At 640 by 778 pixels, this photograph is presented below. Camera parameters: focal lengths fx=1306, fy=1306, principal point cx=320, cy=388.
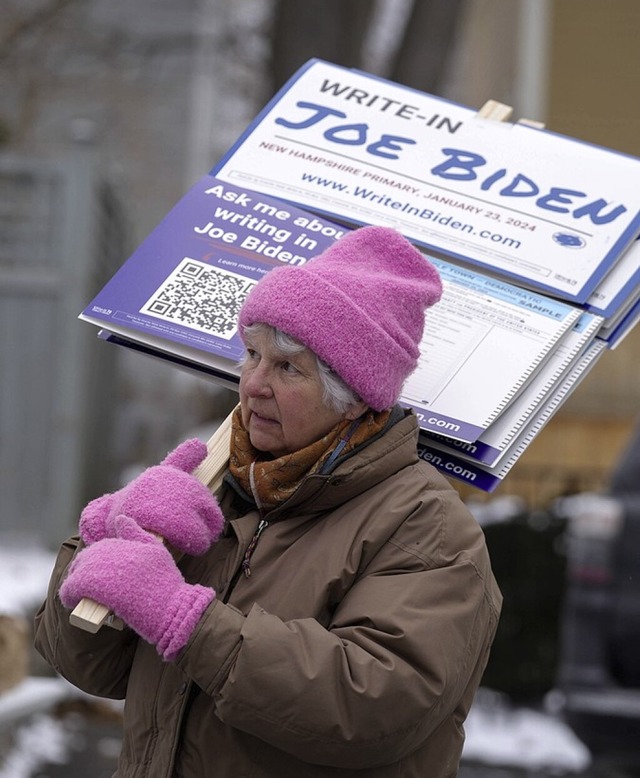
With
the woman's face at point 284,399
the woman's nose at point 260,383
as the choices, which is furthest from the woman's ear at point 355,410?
the woman's nose at point 260,383

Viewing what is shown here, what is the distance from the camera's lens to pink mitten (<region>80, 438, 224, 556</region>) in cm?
229

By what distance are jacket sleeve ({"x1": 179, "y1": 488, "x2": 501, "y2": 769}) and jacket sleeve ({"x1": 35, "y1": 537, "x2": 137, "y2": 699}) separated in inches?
15.9

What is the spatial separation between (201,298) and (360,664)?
3.04ft

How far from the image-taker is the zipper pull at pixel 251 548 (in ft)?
7.77

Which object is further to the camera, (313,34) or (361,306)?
(313,34)

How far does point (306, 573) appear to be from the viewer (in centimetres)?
229

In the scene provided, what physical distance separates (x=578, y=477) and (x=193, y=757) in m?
7.30

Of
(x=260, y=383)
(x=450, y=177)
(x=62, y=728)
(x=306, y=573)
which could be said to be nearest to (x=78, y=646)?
(x=306, y=573)

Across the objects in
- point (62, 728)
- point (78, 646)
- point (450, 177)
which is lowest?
point (62, 728)

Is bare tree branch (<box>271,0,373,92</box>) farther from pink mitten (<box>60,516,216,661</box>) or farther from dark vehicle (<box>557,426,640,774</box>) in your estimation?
pink mitten (<box>60,516,216,661</box>)

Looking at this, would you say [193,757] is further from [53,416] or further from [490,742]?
[53,416]

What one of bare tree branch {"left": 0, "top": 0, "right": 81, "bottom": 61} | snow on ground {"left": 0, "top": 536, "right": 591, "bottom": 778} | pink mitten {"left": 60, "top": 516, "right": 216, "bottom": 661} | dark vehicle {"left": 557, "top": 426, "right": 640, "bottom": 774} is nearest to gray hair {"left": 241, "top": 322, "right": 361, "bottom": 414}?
pink mitten {"left": 60, "top": 516, "right": 216, "bottom": 661}

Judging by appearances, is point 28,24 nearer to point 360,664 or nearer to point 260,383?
point 260,383

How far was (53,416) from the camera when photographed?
8.19m
